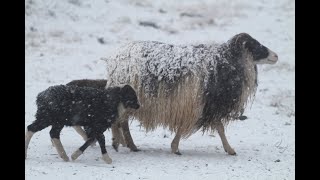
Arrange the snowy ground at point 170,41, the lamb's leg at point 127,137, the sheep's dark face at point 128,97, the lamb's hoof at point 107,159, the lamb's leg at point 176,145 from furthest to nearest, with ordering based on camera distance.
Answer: the lamb's leg at point 127,137, the lamb's leg at point 176,145, the sheep's dark face at point 128,97, the lamb's hoof at point 107,159, the snowy ground at point 170,41

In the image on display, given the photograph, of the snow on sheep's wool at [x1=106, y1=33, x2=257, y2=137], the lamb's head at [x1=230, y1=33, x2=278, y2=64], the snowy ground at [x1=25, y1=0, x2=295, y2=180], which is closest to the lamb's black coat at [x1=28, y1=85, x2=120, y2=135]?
the snowy ground at [x1=25, y1=0, x2=295, y2=180]

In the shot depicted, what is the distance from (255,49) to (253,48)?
37 millimetres

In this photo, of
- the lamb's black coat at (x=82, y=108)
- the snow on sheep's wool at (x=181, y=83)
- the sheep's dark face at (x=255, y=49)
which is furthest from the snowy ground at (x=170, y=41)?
the sheep's dark face at (x=255, y=49)

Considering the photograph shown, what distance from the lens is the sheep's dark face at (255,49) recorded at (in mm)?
9336

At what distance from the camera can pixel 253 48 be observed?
939 cm

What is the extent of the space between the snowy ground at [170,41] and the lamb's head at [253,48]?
0.63 meters

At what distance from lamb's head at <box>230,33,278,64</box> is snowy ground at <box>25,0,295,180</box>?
2.08 feet

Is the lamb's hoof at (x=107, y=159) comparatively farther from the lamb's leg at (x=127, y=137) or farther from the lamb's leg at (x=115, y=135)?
the lamb's leg at (x=127, y=137)

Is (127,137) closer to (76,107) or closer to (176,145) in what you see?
(176,145)

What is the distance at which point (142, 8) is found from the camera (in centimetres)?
2541

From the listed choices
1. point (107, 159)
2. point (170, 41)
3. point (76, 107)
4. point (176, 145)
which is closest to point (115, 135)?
point (176, 145)

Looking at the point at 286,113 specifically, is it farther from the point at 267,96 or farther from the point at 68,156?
the point at 68,156
